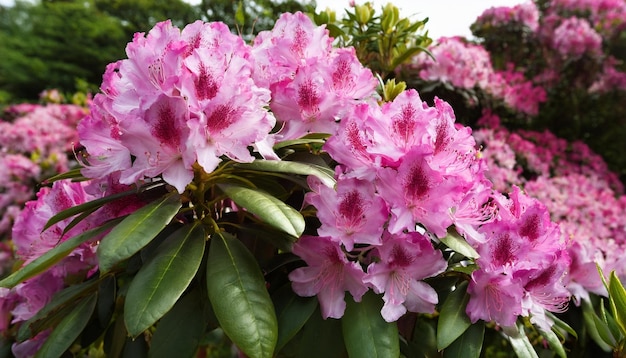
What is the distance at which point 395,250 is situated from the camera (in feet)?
2.68

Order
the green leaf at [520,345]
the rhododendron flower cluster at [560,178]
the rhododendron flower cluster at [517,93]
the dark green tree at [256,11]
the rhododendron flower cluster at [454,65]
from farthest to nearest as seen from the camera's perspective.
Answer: the rhododendron flower cluster at [517,93]
the rhododendron flower cluster at [560,178]
the rhododendron flower cluster at [454,65]
the dark green tree at [256,11]
the green leaf at [520,345]

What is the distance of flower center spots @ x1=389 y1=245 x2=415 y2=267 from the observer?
0.81 metres

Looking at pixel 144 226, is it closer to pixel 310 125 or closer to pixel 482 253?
pixel 310 125

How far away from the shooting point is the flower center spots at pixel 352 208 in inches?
31.4

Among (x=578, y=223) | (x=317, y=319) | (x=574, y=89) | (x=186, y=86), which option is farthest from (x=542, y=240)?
(x=574, y=89)

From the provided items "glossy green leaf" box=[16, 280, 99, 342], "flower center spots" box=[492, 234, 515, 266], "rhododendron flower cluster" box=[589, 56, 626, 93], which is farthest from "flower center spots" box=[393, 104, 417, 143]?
"rhododendron flower cluster" box=[589, 56, 626, 93]

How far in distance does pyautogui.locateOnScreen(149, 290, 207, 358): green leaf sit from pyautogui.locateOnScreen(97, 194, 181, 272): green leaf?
Result: 16cm

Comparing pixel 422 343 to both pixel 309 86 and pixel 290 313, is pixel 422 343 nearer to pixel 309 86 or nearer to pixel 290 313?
pixel 290 313

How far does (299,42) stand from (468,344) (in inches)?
23.7

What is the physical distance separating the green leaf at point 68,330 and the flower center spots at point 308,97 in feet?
1.59

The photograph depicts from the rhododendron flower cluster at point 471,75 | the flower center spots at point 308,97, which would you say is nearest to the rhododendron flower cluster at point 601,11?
the rhododendron flower cluster at point 471,75

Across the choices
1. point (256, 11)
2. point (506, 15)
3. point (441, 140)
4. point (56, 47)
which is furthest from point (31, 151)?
point (56, 47)

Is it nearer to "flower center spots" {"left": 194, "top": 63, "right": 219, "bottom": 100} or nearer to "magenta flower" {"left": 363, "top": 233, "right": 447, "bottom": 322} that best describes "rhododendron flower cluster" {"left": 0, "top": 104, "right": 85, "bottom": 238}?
"flower center spots" {"left": 194, "top": 63, "right": 219, "bottom": 100}

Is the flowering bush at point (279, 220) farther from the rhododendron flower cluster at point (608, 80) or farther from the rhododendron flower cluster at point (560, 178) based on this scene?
the rhododendron flower cluster at point (608, 80)
